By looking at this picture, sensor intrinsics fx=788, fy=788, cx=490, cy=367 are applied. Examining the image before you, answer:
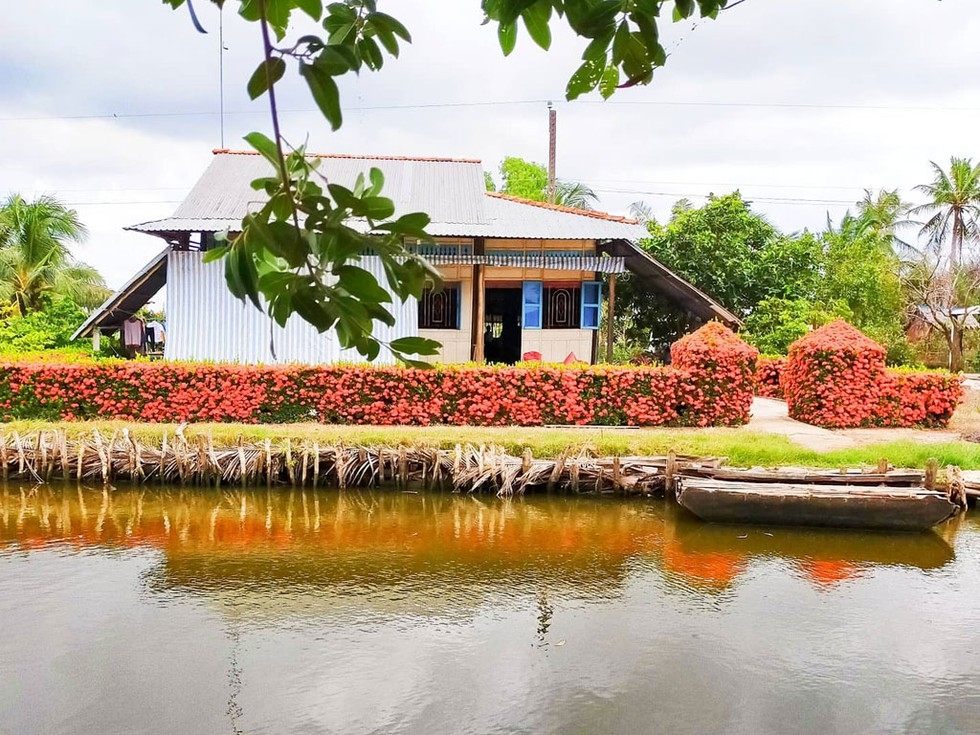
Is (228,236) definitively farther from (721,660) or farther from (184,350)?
(184,350)

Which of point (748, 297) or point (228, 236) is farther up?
point (748, 297)

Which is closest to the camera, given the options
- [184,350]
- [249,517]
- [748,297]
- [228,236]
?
[228,236]

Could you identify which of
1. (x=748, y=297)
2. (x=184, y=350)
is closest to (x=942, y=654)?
(x=184, y=350)

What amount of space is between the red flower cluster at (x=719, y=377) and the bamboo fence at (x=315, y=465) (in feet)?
9.28

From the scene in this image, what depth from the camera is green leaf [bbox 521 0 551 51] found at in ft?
5.20

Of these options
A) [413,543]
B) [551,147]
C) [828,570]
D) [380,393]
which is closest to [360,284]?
[413,543]

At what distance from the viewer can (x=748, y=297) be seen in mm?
21875

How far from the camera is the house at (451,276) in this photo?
15594 mm

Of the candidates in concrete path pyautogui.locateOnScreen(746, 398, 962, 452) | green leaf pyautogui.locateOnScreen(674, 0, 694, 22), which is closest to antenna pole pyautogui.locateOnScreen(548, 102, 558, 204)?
concrete path pyautogui.locateOnScreen(746, 398, 962, 452)

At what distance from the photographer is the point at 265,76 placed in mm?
1281

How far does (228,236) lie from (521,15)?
0.76m

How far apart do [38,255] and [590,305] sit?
18966 millimetres

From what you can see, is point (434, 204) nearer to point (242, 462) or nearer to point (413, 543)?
point (242, 462)

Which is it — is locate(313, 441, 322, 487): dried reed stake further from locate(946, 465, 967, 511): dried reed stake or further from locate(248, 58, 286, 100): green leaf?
locate(248, 58, 286, 100): green leaf
